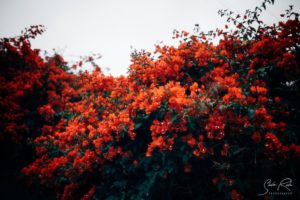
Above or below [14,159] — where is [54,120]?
above

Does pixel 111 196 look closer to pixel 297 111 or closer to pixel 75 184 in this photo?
pixel 75 184

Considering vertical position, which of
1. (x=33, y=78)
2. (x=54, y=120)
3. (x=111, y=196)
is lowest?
(x=111, y=196)

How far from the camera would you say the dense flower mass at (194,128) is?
10.2 feet

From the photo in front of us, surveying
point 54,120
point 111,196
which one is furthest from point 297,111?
point 54,120

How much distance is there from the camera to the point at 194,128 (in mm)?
3229

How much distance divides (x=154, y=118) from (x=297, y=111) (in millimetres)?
2311

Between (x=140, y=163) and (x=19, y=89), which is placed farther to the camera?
(x=19, y=89)

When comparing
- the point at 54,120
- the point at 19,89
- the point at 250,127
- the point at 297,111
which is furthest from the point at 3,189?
the point at 297,111

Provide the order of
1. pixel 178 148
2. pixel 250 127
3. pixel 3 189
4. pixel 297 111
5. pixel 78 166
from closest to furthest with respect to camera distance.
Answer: pixel 250 127, pixel 178 148, pixel 297 111, pixel 78 166, pixel 3 189

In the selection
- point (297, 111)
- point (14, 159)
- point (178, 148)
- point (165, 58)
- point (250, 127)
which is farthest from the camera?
point (14, 159)

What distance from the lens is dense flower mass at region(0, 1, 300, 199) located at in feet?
10.2

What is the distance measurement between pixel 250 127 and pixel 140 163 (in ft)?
5.76

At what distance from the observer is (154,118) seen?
368 cm

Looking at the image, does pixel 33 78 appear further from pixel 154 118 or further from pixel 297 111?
pixel 297 111
